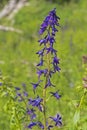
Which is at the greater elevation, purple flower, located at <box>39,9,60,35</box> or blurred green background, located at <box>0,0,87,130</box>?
blurred green background, located at <box>0,0,87,130</box>

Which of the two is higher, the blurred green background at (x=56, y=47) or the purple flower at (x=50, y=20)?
the blurred green background at (x=56, y=47)

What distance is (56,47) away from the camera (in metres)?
6.58

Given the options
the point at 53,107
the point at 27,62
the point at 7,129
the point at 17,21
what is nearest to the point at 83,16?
the point at 17,21

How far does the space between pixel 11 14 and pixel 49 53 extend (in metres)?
10.6

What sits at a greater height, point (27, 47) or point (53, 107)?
point (27, 47)

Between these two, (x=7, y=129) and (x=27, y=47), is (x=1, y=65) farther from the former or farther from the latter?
(x=7, y=129)

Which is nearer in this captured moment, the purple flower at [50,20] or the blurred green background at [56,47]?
the purple flower at [50,20]

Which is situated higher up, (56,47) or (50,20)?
(56,47)

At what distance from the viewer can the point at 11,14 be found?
44.5 feet

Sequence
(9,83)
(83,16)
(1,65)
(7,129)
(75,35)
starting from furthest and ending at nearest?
(83,16) < (75,35) < (1,65) < (7,129) < (9,83)

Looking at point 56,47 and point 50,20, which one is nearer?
point 50,20

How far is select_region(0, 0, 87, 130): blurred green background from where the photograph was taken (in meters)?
6.15

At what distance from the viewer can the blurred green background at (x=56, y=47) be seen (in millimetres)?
6150

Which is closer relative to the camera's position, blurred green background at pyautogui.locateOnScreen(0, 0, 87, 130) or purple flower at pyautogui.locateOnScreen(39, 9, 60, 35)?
purple flower at pyautogui.locateOnScreen(39, 9, 60, 35)
